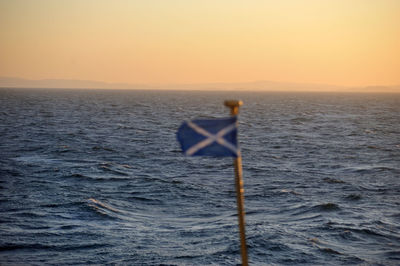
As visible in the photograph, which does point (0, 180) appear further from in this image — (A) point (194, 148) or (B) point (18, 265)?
(A) point (194, 148)

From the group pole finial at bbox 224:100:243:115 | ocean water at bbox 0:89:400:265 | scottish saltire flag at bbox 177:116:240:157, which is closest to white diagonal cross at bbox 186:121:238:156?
scottish saltire flag at bbox 177:116:240:157

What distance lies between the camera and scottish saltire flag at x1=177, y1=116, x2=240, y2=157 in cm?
885

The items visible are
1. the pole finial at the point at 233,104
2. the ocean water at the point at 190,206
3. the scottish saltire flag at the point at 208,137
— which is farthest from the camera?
the ocean water at the point at 190,206

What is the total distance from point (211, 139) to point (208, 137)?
7 cm

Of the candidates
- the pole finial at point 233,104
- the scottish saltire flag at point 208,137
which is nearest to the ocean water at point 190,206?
the scottish saltire flag at point 208,137

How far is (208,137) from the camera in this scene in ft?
29.2

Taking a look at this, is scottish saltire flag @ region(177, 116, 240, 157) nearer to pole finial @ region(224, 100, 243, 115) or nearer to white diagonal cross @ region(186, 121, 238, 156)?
white diagonal cross @ region(186, 121, 238, 156)

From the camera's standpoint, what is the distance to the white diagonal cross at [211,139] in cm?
887

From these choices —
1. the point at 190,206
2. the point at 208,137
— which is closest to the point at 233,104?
the point at 208,137

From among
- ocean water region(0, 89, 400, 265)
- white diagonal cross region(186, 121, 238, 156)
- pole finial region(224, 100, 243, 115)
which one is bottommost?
ocean water region(0, 89, 400, 265)

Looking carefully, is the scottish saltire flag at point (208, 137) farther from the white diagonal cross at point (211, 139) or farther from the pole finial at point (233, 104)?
the pole finial at point (233, 104)

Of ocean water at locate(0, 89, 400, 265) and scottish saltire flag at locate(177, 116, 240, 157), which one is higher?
scottish saltire flag at locate(177, 116, 240, 157)

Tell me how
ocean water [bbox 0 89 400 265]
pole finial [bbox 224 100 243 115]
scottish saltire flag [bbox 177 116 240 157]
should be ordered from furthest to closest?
ocean water [bbox 0 89 400 265]
scottish saltire flag [bbox 177 116 240 157]
pole finial [bbox 224 100 243 115]

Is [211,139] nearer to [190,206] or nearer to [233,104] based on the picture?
[233,104]
